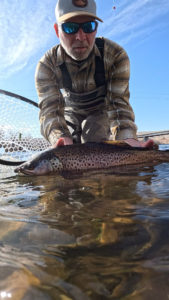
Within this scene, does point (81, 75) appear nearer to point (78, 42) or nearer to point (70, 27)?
point (78, 42)

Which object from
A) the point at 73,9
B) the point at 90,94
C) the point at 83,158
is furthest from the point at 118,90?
the point at 83,158

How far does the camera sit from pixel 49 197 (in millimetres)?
2068

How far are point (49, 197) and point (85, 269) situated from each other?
48.6 inches

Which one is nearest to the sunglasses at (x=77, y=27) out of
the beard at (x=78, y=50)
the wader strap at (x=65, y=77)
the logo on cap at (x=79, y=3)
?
the beard at (x=78, y=50)

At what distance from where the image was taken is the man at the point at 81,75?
4.00 meters

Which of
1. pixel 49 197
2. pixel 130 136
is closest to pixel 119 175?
pixel 49 197

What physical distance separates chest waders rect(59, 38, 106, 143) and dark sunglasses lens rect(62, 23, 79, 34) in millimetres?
709

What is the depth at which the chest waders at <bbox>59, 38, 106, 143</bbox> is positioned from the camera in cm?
462

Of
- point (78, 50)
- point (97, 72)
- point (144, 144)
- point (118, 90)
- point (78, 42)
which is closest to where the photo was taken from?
point (144, 144)

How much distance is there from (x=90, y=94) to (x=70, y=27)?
147 centimetres

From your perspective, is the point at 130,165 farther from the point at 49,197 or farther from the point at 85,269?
the point at 85,269

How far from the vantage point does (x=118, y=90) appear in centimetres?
462

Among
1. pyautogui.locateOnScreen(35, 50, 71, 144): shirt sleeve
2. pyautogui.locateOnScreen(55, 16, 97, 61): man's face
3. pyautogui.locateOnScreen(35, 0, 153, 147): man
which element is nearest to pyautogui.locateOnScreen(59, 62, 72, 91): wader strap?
pyautogui.locateOnScreen(35, 0, 153, 147): man

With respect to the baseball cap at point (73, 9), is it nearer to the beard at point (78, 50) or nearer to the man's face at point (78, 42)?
the man's face at point (78, 42)
